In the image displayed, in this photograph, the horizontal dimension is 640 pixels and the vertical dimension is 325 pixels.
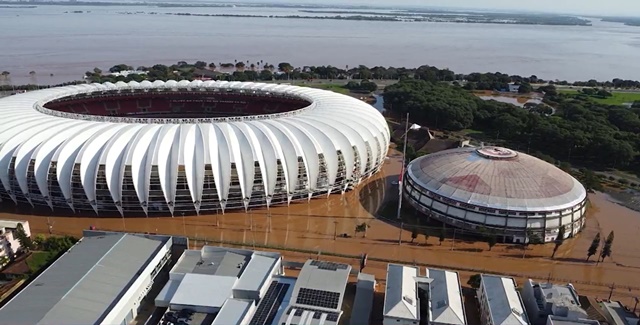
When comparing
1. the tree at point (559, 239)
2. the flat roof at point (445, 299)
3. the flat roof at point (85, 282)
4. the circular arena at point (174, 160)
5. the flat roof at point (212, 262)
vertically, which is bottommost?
the tree at point (559, 239)

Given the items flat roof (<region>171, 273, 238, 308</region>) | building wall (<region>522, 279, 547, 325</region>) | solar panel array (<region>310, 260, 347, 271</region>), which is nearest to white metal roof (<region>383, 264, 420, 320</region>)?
solar panel array (<region>310, 260, 347, 271</region>)

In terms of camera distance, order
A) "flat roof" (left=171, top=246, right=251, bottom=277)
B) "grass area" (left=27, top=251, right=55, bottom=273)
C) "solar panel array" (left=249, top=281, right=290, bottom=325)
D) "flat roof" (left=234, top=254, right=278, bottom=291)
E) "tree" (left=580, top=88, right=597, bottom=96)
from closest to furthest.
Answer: "solar panel array" (left=249, top=281, right=290, bottom=325) → "flat roof" (left=234, top=254, right=278, bottom=291) → "flat roof" (left=171, top=246, right=251, bottom=277) → "grass area" (left=27, top=251, right=55, bottom=273) → "tree" (left=580, top=88, right=597, bottom=96)

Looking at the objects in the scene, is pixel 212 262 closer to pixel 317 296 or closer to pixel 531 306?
pixel 317 296

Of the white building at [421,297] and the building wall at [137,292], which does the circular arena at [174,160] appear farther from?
the white building at [421,297]

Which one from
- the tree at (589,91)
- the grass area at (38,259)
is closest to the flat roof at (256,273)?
the grass area at (38,259)

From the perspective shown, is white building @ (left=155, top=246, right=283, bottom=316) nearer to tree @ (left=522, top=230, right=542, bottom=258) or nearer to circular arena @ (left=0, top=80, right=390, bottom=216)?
circular arena @ (left=0, top=80, right=390, bottom=216)

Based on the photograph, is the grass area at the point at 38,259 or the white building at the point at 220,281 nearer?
the white building at the point at 220,281
